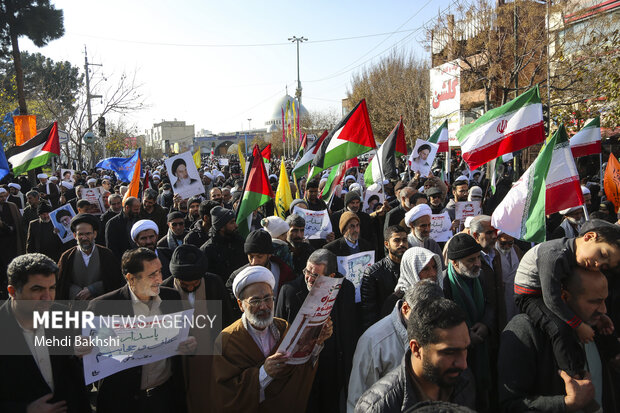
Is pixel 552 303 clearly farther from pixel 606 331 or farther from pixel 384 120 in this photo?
pixel 384 120

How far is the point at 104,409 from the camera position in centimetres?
306

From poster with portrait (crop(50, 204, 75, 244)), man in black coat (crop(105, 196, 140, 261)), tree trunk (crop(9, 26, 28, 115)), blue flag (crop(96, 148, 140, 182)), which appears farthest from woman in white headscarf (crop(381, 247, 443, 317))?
tree trunk (crop(9, 26, 28, 115))

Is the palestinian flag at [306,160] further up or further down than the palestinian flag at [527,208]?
further up

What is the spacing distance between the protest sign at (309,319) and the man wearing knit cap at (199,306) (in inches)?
29.4

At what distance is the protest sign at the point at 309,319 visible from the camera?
263 centimetres

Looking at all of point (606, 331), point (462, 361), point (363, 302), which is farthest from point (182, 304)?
point (606, 331)

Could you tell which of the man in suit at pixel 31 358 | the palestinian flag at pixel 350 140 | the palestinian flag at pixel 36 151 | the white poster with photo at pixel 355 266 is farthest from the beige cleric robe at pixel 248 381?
the palestinian flag at pixel 36 151

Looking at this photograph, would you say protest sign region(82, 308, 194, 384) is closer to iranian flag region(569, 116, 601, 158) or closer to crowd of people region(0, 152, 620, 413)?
crowd of people region(0, 152, 620, 413)

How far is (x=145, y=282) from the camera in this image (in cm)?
325

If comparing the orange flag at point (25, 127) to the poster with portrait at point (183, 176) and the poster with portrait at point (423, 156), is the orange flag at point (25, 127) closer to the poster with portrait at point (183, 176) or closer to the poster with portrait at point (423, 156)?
the poster with portrait at point (183, 176)

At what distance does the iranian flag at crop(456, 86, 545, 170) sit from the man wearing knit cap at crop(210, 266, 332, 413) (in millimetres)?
3951

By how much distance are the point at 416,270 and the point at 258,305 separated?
123 centimetres

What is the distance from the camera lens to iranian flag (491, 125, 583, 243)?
14.9ft

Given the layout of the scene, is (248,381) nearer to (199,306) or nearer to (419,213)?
(199,306)
